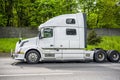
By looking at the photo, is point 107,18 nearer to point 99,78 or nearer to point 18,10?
point 18,10

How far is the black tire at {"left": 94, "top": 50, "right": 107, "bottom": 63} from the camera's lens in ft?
70.7

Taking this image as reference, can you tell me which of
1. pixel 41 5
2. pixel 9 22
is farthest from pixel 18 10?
pixel 41 5

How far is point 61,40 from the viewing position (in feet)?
68.3

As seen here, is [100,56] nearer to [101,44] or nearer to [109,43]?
[101,44]

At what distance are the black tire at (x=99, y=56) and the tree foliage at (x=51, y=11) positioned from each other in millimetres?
19356

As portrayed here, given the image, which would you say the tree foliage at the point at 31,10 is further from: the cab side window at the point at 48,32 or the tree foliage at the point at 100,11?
the cab side window at the point at 48,32

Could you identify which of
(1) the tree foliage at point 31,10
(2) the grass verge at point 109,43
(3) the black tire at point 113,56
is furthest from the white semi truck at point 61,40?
(1) the tree foliage at point 31,10

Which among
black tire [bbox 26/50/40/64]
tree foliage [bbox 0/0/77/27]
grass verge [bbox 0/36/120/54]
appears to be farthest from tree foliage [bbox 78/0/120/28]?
black tire [bbox 26/50/40/64]

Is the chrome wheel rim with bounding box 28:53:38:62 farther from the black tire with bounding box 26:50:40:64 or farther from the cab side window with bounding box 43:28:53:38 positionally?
the cab side window with bounding box 43:28:53:38

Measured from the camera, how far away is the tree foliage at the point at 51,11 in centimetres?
4116

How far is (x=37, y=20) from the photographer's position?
138 ft

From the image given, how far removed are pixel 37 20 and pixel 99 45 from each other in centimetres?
1063

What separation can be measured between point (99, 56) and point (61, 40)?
9.38 ft

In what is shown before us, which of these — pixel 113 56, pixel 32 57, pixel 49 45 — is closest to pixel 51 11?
pixel 113 56
